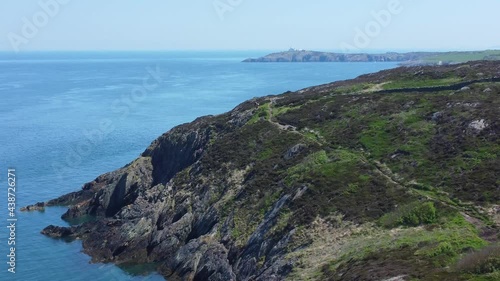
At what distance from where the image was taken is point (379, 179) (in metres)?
47.0

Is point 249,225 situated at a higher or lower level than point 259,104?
lower

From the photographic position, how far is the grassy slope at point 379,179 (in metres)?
33.0

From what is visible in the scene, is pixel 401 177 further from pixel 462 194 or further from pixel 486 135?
pixel 486 135

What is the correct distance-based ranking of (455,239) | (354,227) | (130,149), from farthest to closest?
1. (130,149)
2. (354,227)
3. (455,239)

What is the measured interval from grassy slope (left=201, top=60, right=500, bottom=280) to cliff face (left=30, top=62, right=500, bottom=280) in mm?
151

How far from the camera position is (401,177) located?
46906mm

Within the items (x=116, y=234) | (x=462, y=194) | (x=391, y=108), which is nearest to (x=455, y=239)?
(x=462, y=194)

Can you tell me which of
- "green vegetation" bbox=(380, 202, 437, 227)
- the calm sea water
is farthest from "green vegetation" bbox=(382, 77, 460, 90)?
the calm sea water

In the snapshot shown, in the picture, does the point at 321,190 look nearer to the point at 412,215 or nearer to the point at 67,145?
the point at 412,215

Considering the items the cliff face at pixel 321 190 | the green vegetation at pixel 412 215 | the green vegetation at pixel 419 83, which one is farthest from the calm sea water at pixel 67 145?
the green vegetation at pixel 419 83

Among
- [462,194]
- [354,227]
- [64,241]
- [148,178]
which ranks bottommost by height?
[64,241]

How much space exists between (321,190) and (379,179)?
5415 millimetres

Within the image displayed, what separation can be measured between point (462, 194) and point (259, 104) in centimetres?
4510

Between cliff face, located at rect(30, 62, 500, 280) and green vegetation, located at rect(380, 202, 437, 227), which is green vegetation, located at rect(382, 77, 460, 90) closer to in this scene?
cliff face, located at rect(30, 62, 500, 280)
